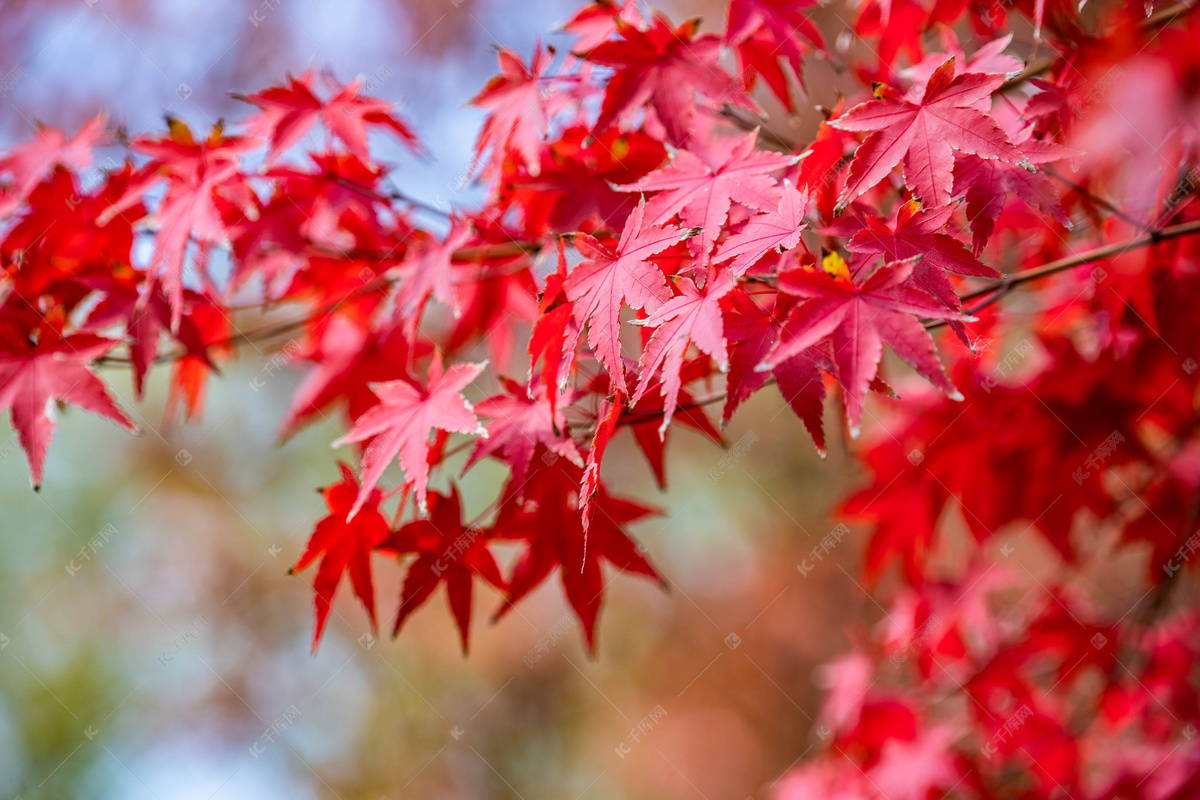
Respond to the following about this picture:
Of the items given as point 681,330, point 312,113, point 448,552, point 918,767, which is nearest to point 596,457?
point 681,330

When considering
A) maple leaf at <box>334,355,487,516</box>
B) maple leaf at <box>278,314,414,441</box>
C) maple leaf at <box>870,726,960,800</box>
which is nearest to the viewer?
maple leaf at <box>334,355,487,516</box>

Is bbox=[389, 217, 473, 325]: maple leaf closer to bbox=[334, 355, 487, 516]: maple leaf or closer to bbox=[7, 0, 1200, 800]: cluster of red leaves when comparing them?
bbox=[7, 0, 1200, 800]: cluster of red leaves

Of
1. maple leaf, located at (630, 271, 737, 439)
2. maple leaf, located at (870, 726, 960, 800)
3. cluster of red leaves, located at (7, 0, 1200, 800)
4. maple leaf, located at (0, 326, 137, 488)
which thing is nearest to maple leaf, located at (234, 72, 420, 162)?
cluster of red leaves, located at (7, 0, 1200, 800)

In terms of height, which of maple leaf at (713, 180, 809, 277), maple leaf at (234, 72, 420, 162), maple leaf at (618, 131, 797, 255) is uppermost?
maple leaf at (234, 72, 420, 162)

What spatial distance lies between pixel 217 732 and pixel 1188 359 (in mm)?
6553

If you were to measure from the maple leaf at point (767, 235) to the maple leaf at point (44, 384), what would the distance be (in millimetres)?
907

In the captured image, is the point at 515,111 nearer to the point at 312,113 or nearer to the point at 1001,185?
the point at 312,113

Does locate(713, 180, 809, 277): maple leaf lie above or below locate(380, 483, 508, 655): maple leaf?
above

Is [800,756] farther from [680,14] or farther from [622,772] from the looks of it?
[680,14]

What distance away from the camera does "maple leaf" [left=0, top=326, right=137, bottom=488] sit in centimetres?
110

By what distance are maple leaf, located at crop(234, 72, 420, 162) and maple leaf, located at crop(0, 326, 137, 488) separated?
0.51 meters

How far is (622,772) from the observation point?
5188 millimetres

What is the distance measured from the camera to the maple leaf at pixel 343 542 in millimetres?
1127

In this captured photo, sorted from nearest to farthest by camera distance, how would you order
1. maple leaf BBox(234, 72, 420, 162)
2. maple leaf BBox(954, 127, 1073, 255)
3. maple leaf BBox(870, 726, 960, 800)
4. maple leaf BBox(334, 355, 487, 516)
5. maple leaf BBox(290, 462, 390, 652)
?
maple leaf BBox(954, 127, 1073, 255) → maple leaf BBox(334, 355, 487, 516) → maple leaf BBox(290, 462, 390, 652) → maple leaf BBox(234, 72, 420, 162) → maple leaf BBox(870, 726, 960, 800)
